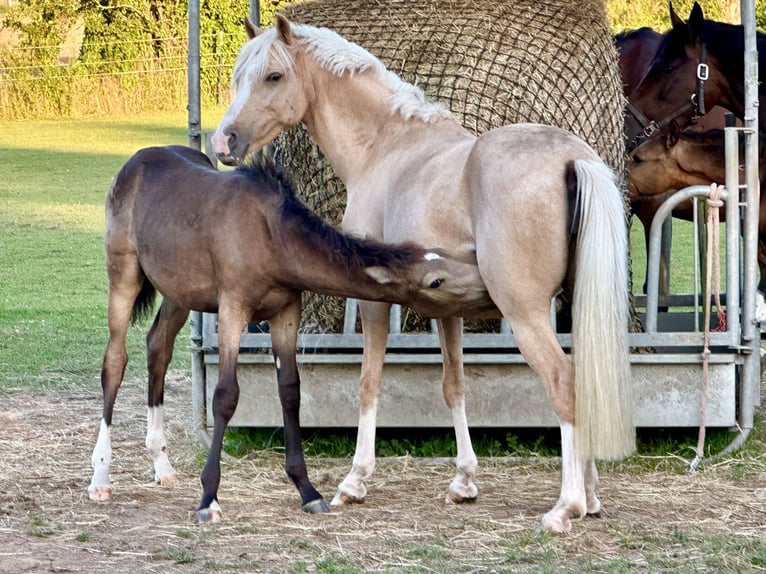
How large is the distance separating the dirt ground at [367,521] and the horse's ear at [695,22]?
3.00 m

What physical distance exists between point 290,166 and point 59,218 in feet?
35.5

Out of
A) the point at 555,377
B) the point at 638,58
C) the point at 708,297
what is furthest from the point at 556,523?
the point at 638,58

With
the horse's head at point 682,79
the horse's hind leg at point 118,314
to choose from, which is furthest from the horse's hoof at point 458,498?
the horse's head at point 682,79

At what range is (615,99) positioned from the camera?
6223 millimetres

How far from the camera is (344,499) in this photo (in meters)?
4.97

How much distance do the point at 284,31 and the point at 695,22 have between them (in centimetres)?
328

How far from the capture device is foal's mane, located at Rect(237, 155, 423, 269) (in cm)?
438

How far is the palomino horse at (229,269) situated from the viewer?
14.6 feet

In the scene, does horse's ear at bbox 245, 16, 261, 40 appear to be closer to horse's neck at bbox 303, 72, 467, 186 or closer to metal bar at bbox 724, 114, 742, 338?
horse's neck at bbox 303, 72, 467, 186

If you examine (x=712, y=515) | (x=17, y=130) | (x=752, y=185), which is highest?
(x=17, y=130)

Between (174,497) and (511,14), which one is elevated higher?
(511,14)

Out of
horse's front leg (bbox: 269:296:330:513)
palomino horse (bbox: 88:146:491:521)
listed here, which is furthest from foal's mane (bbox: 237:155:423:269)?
horse's front leg (bbox: 269:296:330:513)

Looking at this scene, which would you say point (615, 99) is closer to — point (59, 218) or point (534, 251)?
point (534, 251)

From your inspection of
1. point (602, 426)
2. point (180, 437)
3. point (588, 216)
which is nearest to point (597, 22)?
point (588, 216)
